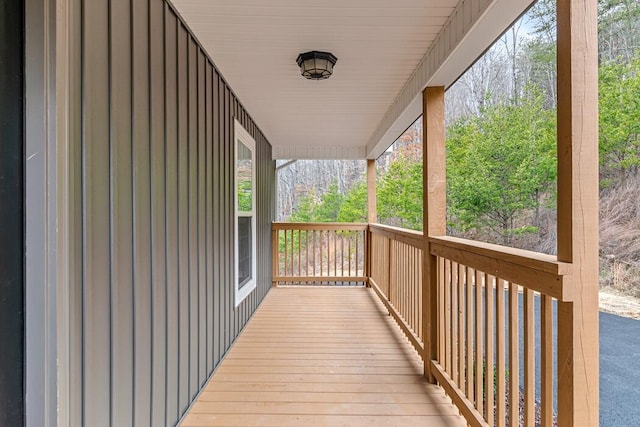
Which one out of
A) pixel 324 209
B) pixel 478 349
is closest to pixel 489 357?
pixel 478 349

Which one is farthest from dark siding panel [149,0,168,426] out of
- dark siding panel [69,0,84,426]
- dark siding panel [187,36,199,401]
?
dark siding panel [69,0,84,426]

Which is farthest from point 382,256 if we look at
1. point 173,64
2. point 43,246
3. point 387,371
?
point 43,246

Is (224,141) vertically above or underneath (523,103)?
underneath

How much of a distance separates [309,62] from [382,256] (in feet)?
9.54

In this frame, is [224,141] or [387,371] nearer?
[387,371]

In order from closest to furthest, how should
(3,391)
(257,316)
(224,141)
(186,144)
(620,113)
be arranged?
(3,391), (620,113), (186,144), (224,141), (257,316)

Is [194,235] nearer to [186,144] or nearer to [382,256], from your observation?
[186,144]

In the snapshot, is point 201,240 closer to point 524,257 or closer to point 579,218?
point 524,257

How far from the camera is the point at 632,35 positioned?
1.65 metres

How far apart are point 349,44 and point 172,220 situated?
5.50 ft

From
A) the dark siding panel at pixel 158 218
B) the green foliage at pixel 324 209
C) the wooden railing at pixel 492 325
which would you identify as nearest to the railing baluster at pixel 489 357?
the wooden railing at pixel 492 325

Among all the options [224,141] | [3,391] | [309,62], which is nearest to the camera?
[3,391]

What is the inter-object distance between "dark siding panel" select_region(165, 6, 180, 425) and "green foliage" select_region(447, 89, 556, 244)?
3204 millimetres

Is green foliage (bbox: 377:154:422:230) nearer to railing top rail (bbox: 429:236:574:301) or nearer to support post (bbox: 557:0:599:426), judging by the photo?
railing top rail (bbox: 429:236:574:301)
